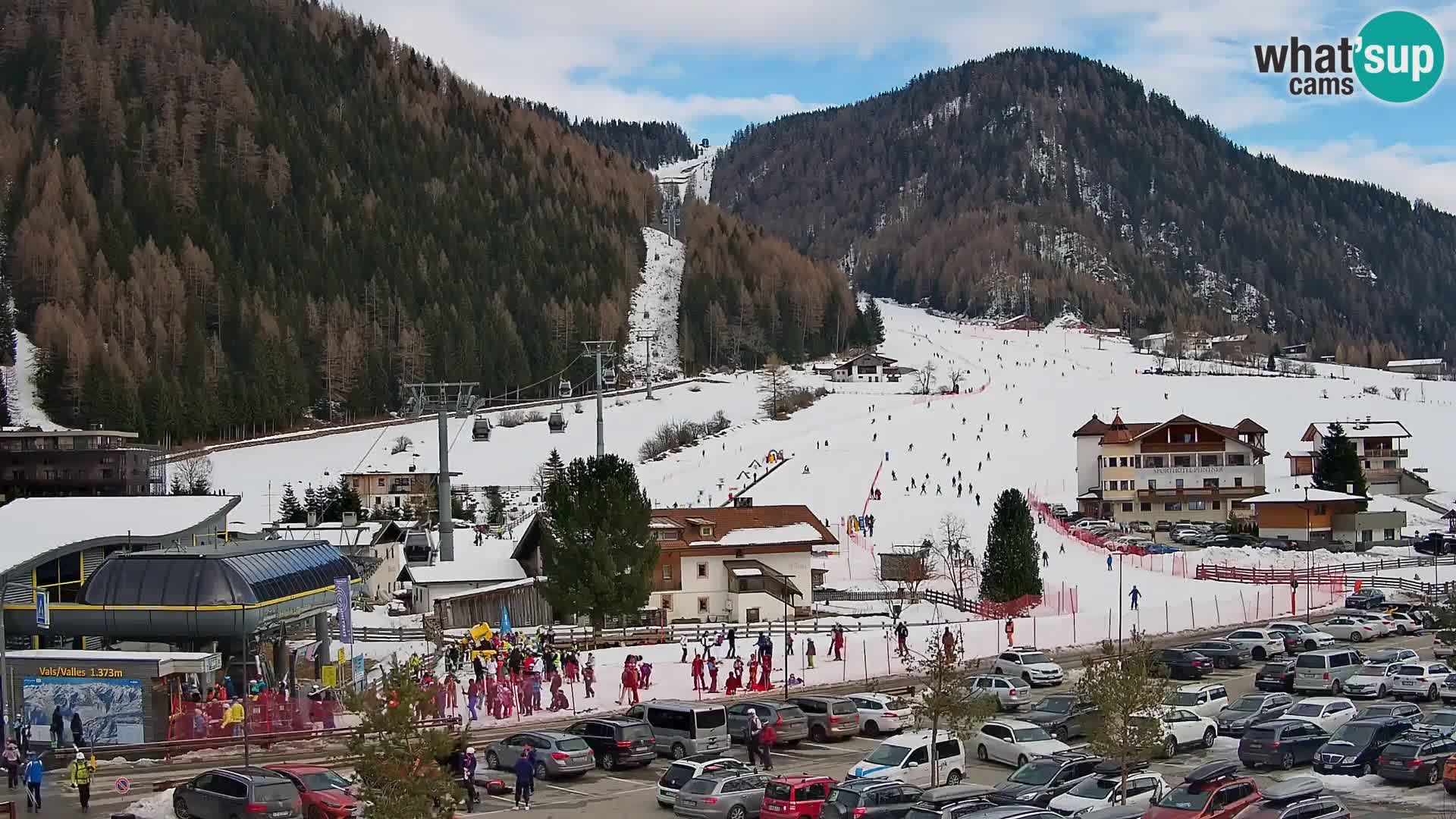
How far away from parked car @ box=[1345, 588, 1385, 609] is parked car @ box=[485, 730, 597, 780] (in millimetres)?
29224

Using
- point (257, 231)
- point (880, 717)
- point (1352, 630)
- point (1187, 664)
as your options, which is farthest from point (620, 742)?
point (257, 231)

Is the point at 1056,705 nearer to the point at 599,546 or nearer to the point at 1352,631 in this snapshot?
the point at 1352,631

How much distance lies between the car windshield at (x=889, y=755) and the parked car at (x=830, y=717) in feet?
13.9

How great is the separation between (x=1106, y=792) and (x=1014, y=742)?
15.2 ft

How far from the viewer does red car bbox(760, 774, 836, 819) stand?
2153cm

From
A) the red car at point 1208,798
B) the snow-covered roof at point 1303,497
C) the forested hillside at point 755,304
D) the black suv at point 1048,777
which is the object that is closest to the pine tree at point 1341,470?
the snow-covered roof at point 1303,497

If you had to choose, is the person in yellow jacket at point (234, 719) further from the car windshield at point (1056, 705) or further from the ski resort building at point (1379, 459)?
the ski resort building at point (1379, 459)

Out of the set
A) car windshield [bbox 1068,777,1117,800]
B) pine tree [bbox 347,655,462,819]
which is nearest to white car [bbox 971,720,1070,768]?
car windshield [bbox 1068,777,1117,800]

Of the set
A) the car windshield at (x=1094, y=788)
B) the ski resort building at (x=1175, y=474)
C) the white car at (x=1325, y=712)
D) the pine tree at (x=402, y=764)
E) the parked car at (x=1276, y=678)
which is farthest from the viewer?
the ski resort building at (x=1175, y=474)

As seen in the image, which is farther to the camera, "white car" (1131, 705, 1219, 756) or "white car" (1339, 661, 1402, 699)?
"white car" (1339, 661, 1402, 699)

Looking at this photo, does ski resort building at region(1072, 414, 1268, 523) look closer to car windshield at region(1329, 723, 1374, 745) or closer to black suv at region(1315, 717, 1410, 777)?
car windshield at region(1329, 723, 1374, 745)

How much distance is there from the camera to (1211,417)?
108 metres

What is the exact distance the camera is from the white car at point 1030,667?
114 ft

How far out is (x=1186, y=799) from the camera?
20.3 m
